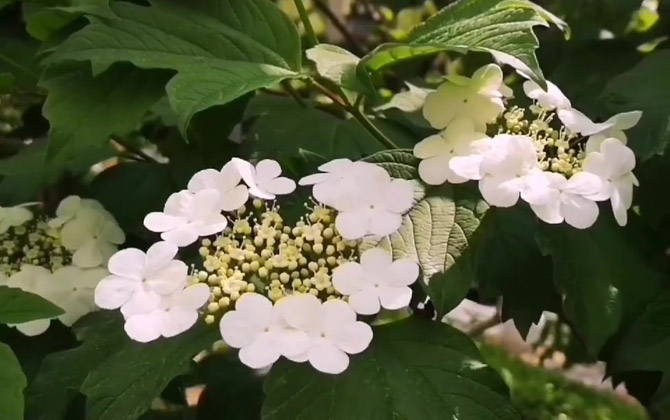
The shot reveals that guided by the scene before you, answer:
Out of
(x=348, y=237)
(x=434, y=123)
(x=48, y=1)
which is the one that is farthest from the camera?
(x=48, y=1)

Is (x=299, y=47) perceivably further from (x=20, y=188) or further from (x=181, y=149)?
(x=20, y=188)

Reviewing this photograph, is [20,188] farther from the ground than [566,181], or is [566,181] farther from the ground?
[566,181]

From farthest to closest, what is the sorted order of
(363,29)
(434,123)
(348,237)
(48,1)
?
(363,29), (48,1), (434,123), (348,237)

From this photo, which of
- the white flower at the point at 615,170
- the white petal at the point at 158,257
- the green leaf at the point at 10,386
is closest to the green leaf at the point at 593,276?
the white flower at the point at 615,170

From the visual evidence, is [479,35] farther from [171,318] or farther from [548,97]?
[171,318]

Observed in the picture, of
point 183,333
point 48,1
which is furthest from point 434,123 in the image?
point 48,1

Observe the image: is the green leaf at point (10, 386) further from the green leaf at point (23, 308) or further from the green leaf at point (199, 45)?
the green leaf at point (199, 45)

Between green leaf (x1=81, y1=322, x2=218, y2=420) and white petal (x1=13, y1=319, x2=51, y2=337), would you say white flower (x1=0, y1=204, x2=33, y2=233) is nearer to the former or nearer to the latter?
white petal (x1=13, y1=319, x2=51, y2=337)
